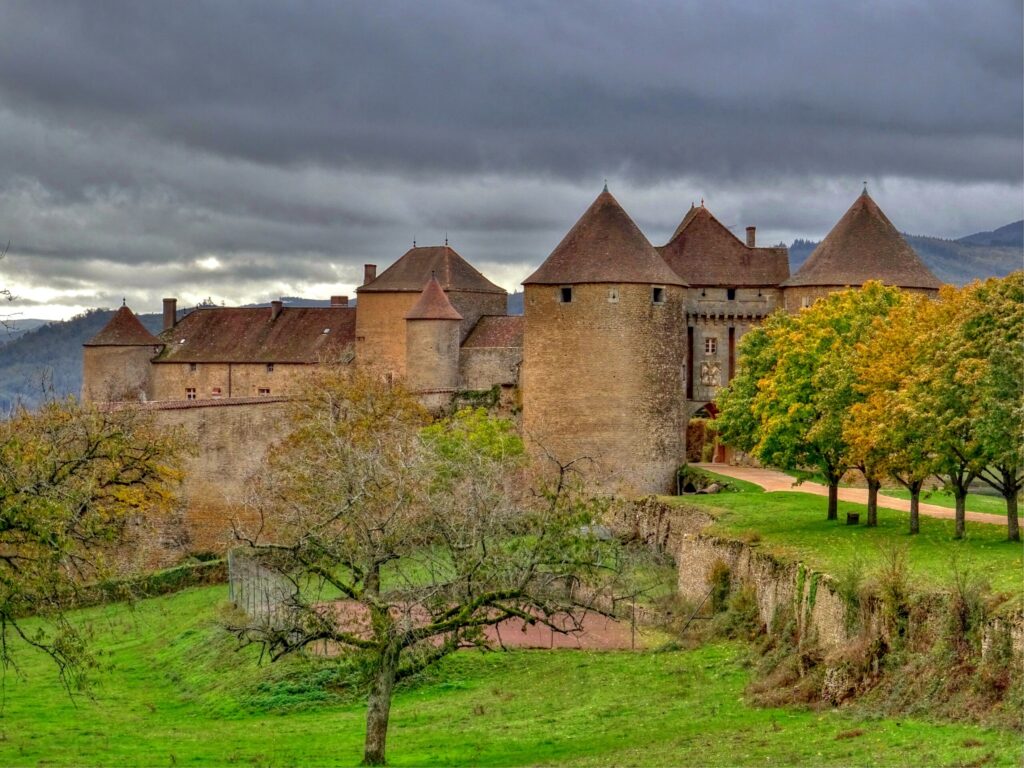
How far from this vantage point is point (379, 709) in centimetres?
2250

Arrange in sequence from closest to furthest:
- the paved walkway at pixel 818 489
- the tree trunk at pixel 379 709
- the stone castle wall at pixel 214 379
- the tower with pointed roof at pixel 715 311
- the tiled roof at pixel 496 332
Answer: the tree trunk at pixel 379 709 < the paved walkway at pixel 818 489 < the tower with pointed roof at pixel 715 311 < the tiled roof at pixel 496 332 < the stone castle wall at pixel 214 379

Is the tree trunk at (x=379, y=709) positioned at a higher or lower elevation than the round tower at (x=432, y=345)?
lower

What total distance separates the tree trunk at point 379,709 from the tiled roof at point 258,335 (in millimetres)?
44911

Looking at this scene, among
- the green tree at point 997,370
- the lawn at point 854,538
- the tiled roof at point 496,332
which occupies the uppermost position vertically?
the tiled roof at point 496,332

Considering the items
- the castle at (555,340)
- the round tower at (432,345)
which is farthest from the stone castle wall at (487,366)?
the round tower at (432,345)

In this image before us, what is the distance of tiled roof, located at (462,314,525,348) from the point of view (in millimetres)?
61469

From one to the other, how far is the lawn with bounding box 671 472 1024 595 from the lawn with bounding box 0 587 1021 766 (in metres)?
2.80

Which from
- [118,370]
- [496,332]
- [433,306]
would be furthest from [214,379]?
[496,332]

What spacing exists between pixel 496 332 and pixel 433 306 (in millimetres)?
3681

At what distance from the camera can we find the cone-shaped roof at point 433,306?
59.5m

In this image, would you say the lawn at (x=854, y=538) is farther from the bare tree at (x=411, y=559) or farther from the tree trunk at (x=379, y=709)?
the tree trunk at (x=379, y=709)

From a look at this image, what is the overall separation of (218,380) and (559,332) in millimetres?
27291

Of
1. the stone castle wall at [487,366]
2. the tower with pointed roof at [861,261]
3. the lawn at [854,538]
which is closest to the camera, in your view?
the lawn at [854,538]

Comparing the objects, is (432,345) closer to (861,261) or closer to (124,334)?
(861,261)
